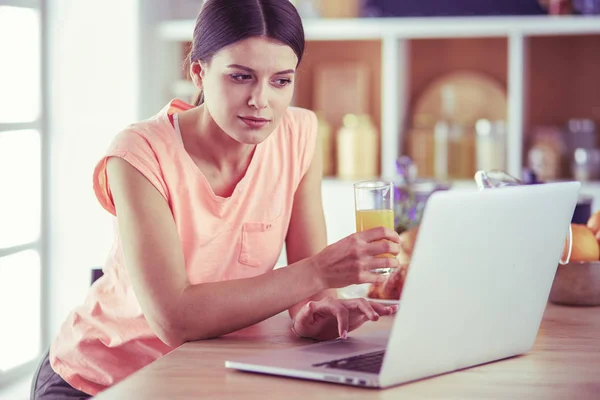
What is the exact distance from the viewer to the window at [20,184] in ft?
10.8

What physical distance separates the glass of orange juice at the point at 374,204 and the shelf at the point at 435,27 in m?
2.51

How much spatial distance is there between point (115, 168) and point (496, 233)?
2.20 feet

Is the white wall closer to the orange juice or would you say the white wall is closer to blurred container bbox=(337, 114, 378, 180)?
blurred container bbox=(337, 114, 378, 180)

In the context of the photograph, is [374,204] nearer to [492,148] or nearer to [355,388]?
[355,388]

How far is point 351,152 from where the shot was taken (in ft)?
13.0

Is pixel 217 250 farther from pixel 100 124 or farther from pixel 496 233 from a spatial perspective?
pixel 100 124

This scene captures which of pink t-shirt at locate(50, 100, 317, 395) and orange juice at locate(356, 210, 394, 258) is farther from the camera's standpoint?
pink t-shirt at locate(50, 100, 317, 395)

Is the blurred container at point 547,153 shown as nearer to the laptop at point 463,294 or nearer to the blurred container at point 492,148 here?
the blurred container at point 492,148

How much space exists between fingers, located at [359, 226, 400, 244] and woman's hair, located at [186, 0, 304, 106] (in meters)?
0.41

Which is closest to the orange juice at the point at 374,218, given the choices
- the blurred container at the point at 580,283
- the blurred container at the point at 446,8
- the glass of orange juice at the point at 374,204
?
the glass of orange juice at the point at 374,204

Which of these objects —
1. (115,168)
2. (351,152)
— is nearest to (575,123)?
(351,152)

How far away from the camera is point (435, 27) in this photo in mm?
3795

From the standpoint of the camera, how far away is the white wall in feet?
12.0

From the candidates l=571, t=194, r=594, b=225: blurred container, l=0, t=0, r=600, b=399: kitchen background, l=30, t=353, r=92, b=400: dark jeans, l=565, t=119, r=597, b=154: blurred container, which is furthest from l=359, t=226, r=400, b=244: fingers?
l=565, t=119, r=597, b=154: blurred container
